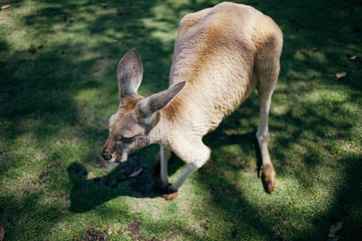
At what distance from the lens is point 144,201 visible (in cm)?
338

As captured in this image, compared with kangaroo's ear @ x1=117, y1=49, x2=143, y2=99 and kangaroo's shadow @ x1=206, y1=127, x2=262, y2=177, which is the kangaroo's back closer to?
kangaroo's ear @ x1=117, y1=49, x2=143, y2=99

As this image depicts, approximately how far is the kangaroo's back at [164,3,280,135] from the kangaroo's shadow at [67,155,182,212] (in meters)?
0.79

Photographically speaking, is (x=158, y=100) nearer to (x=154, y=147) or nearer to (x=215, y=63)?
(x=215, y=63)

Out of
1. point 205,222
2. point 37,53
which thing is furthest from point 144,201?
point 37,53

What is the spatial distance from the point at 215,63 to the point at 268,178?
1.19 m

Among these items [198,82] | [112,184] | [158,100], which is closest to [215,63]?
[198,82]

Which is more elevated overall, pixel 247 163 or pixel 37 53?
pixel 37 53

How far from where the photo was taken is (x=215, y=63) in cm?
302

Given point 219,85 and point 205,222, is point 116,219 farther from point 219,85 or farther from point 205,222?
point 219,85

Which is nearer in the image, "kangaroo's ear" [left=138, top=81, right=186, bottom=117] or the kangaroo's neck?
"kangaroo's ear" [left=138, top=81, right=186, bottom=117]

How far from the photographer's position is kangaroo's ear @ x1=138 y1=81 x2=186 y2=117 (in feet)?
8.04

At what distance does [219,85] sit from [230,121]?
46.6 inches

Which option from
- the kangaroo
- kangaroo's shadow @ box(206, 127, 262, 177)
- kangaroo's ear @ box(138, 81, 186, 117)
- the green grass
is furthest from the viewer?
kangaroo's shadow @ box(206, 127, 262, 177)

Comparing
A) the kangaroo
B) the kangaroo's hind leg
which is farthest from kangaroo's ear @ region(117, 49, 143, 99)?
the kangaroo's hind leg
